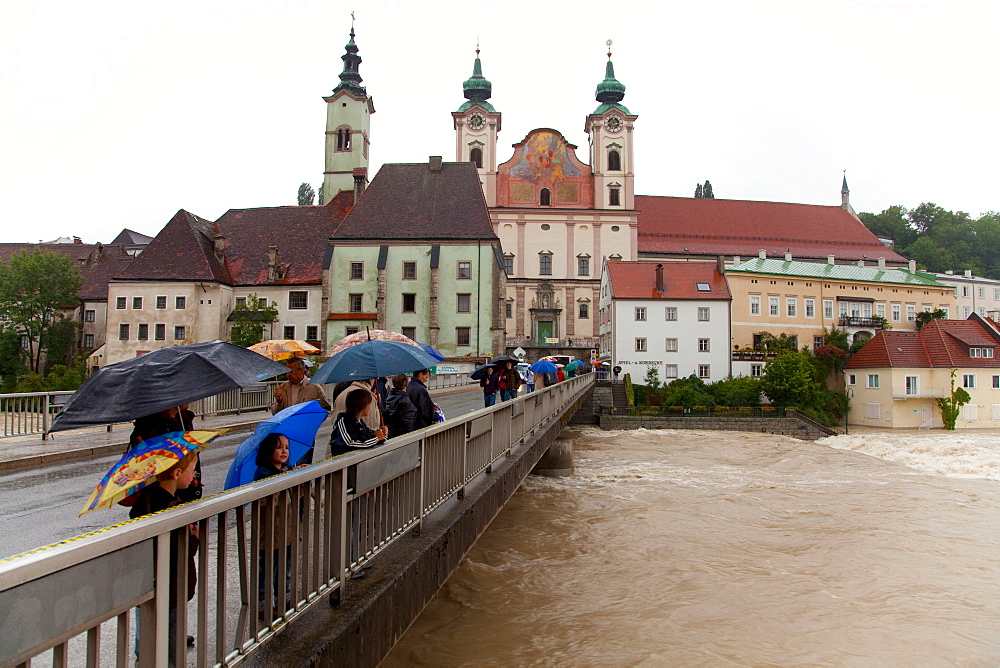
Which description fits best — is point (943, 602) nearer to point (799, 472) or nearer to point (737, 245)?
point (799, 472)

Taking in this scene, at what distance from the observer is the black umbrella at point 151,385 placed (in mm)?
4367

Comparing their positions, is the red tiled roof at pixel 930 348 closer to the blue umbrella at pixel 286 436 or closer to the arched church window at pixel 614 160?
the arched church window at pixel 614 160

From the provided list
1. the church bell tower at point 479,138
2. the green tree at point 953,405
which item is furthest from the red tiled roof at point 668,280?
the church bell tower at point 479,138

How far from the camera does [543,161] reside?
3039 inches

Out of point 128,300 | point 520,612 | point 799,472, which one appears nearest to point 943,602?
point 520,612

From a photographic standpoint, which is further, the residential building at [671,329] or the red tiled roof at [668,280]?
the red tiled roof at [668,280]

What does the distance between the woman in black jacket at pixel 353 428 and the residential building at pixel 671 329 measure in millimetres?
53169

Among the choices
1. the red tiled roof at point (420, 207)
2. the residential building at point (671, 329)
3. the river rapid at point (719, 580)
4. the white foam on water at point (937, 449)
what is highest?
the red tiled roof at point (420, 207)

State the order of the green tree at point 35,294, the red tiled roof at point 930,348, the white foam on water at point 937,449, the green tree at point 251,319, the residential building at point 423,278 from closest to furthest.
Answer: the white foam on water at point 937,449 → the green tree at point 251,319 → the red tiled roof at point 930,348 → the residential building at point 423,278 → the green tree at point 35,294

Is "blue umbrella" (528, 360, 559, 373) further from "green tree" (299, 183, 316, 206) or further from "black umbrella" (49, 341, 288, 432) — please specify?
"green tree" (299, 183, 316, 206)

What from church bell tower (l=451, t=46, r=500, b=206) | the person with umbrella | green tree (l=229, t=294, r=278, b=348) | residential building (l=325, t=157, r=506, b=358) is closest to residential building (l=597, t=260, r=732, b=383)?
residential building (l=325, t=157, r=506, b=358)

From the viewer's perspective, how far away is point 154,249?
185 feet

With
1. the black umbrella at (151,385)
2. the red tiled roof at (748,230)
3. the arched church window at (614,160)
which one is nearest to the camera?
the black umbrella at (151,385)

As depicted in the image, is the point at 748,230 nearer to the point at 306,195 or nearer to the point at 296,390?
the point at 306,195
